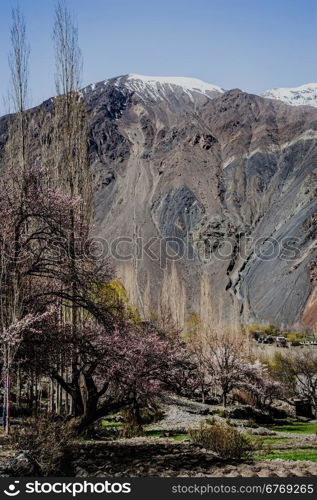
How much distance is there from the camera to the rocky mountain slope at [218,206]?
9806 cm

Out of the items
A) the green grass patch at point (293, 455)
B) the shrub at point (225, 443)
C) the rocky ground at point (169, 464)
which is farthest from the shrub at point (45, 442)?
the green grass patch at point (293, 455)

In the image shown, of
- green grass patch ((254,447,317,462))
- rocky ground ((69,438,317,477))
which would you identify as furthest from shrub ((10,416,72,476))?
green grass patch ((254,447,317,462))

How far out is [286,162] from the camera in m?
133

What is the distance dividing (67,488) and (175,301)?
6468 cm

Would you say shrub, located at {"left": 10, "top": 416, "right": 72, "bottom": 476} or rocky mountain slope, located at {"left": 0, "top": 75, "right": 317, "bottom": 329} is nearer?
shrub, located at {"left": 10, "top": 416, "right": 72, "bottom": 476}

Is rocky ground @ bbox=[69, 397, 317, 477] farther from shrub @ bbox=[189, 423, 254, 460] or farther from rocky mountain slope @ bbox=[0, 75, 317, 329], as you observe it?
rocky mountain slope @ bbox=[0, 75, 317, 329]

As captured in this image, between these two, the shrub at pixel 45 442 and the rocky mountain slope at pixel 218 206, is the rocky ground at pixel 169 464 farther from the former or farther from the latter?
the rocky mountain slope at pixel 218 206

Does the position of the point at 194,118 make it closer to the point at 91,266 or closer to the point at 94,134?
the point at 94,134

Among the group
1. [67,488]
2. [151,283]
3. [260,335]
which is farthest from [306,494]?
[151,283]

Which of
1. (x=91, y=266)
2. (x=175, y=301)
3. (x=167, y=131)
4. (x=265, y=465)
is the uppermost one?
(x=167, y=131)

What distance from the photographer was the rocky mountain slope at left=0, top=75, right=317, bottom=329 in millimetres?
98062

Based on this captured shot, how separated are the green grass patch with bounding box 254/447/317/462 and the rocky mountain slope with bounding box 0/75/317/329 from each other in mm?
54168

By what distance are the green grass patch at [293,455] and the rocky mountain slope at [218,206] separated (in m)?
54.2

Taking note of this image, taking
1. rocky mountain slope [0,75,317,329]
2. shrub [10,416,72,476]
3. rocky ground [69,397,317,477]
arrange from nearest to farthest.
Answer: shrub [10,416,72,476] → rocky ground [69,397,317,477] → rocky mountain slope [0,75,317,329]
